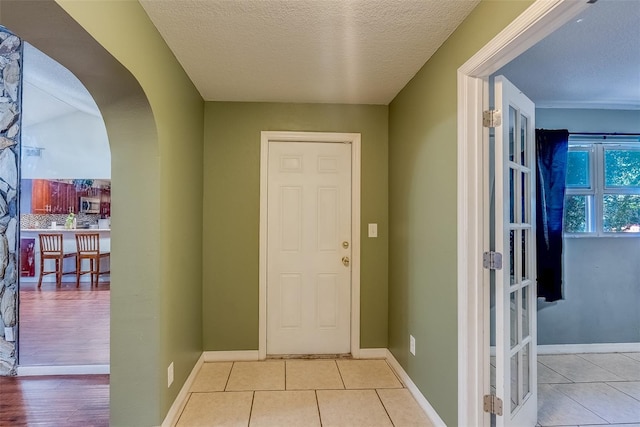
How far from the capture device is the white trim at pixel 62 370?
2.49 metres

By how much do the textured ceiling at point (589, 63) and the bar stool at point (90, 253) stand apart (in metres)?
4.59

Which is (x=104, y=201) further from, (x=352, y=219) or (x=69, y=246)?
(x=352, y=219)

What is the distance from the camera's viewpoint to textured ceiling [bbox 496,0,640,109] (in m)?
1.72

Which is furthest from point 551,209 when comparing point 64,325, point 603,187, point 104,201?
point 104,201

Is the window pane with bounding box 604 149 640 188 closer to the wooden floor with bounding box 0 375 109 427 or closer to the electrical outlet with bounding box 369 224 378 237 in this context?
the electrical outlet with bounding box 369 224 378 237

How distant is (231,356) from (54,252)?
307cm

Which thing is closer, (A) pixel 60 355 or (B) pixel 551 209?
(A) pixel 60 355

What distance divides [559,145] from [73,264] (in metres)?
5.73

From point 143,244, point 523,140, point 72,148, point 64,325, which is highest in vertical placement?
point 72,148

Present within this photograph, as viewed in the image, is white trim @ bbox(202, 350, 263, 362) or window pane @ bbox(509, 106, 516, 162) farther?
white trim @ bbox(202, 350, 263, 362)

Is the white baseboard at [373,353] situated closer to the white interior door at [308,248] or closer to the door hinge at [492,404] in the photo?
the white interior door at [308,248]

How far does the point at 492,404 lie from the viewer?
1611 mm

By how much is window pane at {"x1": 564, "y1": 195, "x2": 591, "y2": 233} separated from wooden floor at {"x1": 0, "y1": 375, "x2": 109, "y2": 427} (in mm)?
4045

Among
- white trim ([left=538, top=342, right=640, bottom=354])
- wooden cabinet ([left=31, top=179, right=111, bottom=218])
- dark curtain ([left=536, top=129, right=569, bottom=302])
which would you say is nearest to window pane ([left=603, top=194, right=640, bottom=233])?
dark curtain ([left=536, top=129, right=569, bottom=302])
